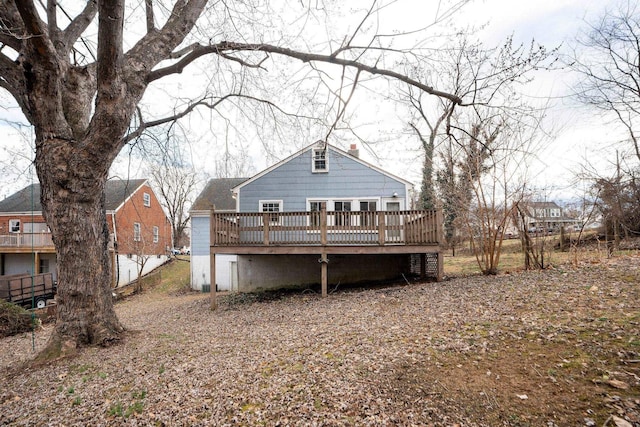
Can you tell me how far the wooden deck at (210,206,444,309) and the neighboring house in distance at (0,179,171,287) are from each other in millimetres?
11094

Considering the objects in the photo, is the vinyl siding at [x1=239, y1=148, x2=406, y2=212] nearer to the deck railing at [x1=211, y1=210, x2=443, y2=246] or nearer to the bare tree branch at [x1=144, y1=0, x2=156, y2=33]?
the deck railing at [x1=211, y1=210, x2=443, y2=246]

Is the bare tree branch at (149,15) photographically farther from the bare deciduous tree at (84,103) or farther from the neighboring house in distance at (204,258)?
the neighboring house in distance at (204,258)

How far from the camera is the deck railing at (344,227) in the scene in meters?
9.86

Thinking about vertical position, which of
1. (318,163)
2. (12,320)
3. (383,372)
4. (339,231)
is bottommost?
(12,320)

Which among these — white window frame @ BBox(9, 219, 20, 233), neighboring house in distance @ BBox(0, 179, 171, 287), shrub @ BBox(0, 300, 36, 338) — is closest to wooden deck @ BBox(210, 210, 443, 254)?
shrub @ BBox(0, 300, 36, 338)

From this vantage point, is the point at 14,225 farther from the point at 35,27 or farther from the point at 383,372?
the point at 383,372

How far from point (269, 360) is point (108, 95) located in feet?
14.5

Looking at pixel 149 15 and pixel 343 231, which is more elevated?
pixel 149 15

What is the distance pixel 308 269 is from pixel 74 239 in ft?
30.5

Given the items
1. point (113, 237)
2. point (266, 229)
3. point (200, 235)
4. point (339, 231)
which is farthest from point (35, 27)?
point (113, 237)

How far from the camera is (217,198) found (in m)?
19.2

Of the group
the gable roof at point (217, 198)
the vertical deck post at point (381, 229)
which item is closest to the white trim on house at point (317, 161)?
the vertical deck post at point (381, 229)

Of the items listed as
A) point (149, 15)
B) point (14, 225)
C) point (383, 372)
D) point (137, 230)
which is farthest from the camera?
point (137, 230)

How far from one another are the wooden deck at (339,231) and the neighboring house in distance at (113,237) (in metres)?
11.1
